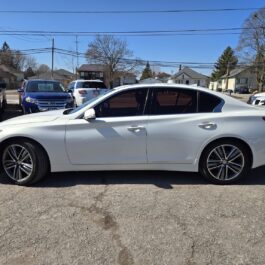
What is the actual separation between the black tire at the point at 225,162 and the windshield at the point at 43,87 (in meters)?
9.30

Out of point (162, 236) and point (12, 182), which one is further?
point (12, 182)

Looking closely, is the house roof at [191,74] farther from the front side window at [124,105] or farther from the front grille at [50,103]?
the front side window at [124,105]

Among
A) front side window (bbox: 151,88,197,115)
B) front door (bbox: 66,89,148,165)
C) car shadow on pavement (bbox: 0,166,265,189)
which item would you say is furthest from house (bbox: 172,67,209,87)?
front door (bbox: 66,89,148,165)

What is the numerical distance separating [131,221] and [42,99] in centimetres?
877

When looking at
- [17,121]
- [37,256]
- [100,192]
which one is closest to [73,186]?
[100,192]

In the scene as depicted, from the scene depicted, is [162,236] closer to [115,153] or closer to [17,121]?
[115,153]

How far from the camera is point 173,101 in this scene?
203 inches

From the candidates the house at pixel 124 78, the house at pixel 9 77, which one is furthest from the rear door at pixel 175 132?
the house at pixel 9 77

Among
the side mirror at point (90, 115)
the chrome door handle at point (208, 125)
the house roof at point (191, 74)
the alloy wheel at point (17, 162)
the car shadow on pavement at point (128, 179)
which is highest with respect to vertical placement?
the house roof at point (191, 74)

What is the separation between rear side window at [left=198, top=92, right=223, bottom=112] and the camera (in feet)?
16.9

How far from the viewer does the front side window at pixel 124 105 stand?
506cm

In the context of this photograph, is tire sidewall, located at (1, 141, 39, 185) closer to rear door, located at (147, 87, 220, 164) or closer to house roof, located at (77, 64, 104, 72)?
rear door, located at (147, 87, 220, 164)

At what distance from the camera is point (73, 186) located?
16.3ft

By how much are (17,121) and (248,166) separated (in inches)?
140
